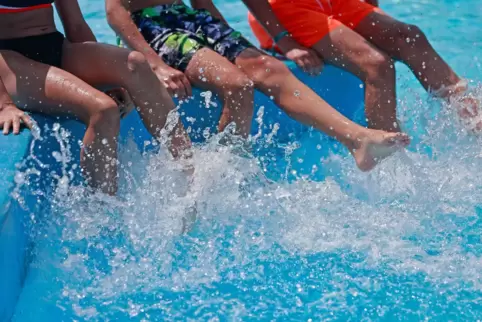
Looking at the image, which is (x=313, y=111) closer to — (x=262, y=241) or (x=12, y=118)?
(x=262, y=241)

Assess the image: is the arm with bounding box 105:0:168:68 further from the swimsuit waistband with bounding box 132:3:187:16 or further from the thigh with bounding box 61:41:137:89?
the thigh with bounding box 61:41:137:89

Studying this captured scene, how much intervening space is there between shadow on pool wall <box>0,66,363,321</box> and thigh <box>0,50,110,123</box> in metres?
0.11

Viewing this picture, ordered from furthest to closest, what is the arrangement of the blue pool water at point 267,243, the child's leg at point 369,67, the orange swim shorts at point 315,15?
the orange swim shorts at point 315,15, the child's leg at point 369,67, the blue pool water at point 267,243

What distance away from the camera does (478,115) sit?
3.56 meters

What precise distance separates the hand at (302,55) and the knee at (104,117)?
114 centimetres

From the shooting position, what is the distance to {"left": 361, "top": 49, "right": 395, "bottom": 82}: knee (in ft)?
11.6

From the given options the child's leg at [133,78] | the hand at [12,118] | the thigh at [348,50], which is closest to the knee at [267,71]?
the thigh at [348,50]

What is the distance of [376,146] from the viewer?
3.08 meters

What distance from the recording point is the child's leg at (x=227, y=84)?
331 centimetres

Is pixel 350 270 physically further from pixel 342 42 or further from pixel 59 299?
pixel 342 42

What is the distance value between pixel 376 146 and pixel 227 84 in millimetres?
732

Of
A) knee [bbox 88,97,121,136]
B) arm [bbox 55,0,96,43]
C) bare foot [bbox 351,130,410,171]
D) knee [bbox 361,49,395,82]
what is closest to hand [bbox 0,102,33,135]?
knee [bbox 88,97,121,136]

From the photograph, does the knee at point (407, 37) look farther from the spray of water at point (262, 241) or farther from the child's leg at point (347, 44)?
the spray of water at point (262, 241)

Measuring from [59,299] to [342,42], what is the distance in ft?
6.17
